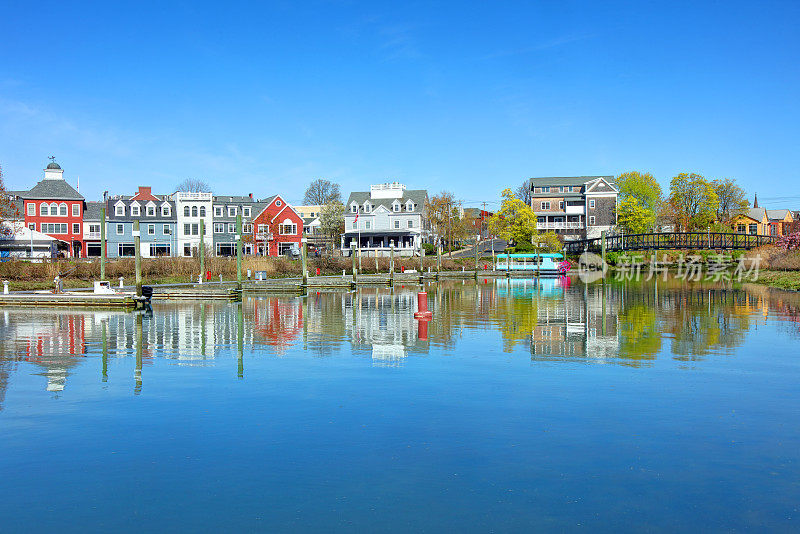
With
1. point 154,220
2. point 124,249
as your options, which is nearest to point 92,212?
point 124,249

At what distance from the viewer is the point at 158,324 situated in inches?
1148

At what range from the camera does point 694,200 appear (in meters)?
109

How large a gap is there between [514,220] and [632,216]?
19731mm

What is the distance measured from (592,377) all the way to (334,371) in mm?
6880

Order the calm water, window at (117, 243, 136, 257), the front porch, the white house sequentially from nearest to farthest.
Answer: the calm water → window at (117, 243, 136, 257) → the white house → the front porch

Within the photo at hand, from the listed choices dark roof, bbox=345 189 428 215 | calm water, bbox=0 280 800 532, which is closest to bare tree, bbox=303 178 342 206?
dark roof, bbox=345 189 428 215

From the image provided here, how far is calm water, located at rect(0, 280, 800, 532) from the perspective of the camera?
879 centimetres

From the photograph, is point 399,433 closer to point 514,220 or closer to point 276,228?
point 276,228

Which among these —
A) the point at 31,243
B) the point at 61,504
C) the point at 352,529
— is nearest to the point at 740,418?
the point at 352,529

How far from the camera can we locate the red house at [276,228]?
3971 inches

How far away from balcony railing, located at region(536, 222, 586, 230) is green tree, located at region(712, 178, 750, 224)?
22.9 metres

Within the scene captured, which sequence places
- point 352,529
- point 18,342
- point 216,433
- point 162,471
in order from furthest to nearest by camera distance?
1. point 18,342
2. point 216,433
3. point 162,471
4. point 352,529

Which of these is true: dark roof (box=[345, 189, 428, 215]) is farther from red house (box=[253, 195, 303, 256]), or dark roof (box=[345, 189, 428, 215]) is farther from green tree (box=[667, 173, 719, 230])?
green tree (box=[667, 173, 719, 230])

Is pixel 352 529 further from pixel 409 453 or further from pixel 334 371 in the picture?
pixel 334 371
